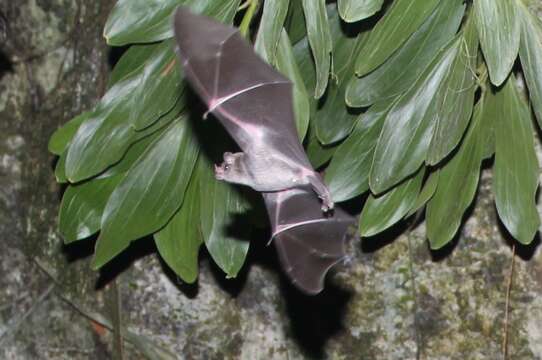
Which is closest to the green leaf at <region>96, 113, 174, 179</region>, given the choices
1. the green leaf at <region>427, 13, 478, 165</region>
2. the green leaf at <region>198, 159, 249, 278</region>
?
the green leaf at <region>198, 159, 249, 278</region>

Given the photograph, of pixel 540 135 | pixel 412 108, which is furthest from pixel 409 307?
pixel 412 108

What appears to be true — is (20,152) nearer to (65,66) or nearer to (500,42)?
(65,66)

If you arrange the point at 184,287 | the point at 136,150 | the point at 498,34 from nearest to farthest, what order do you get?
the point at 498,34 < the point at 136,150 < the point at 184,287

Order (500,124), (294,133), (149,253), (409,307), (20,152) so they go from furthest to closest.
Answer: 1. (20,152)
2. (149,253)
3. (409,307)
4. (500,124)
5. (294,133)

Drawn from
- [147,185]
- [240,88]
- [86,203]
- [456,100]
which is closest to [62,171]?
[86,203]

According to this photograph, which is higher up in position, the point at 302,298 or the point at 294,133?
the point at 294,133

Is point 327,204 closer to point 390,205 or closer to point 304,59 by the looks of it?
point 390,205

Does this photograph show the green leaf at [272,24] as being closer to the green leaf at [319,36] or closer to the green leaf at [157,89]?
the green leaf at [319,36]
